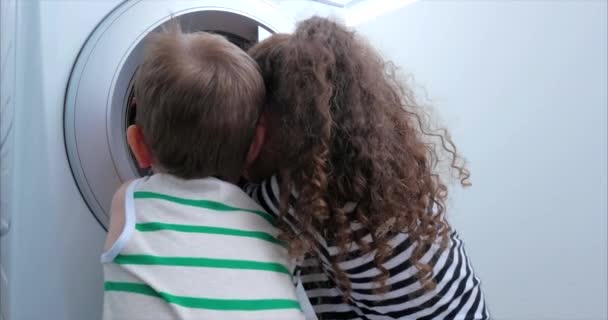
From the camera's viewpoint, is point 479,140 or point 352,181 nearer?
point 352,181

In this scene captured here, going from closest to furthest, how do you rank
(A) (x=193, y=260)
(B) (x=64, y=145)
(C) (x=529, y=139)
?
1. (A) (x=193, y=260)
2. (B) (x=64, y=145)
3. (C) (x=529, y=139)

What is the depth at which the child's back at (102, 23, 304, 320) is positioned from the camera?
54cm

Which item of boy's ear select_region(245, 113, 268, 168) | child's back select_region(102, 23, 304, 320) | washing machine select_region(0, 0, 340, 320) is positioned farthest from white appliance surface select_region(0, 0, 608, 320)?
boy's ear select_region(245, 113, 268, 168)

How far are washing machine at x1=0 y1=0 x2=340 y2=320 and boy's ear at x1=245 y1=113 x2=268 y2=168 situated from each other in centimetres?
20

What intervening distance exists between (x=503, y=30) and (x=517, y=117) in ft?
0.65

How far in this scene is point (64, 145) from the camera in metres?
0.66

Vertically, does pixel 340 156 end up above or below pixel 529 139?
above

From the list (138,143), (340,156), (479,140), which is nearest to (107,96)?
(138,143)

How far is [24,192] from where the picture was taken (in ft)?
2.12

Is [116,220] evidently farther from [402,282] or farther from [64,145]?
[402,282]

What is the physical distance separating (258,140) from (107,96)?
0.23m

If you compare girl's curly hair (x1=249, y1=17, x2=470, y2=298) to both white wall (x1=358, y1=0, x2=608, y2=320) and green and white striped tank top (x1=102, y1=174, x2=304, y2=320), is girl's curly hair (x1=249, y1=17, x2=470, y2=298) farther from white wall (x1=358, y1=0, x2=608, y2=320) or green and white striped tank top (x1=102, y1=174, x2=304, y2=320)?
white wall (x1=358, y1=0, x2=608, y2=320)

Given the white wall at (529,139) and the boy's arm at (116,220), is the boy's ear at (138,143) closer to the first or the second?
the boy's arm at (116,220)

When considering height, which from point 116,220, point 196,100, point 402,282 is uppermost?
point 196,100
